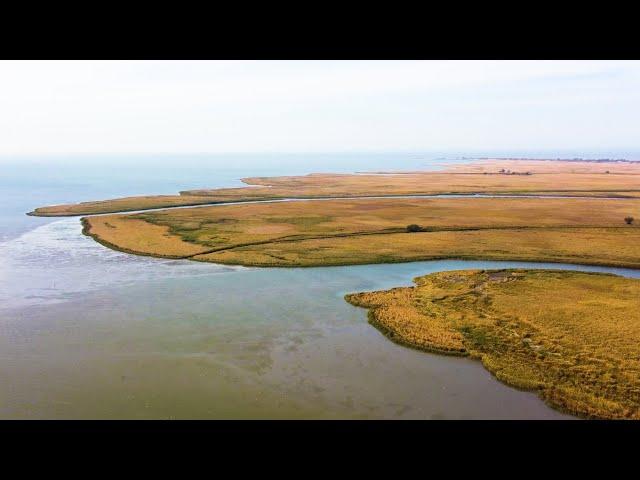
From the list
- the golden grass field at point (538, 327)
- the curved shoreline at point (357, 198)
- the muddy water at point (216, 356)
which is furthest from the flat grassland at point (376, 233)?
the golden grass field at point (538, 327)

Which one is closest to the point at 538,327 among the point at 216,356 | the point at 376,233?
the point at 216,356

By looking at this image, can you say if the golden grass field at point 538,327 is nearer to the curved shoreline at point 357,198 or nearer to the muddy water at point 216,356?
the muddy water at point 216,356

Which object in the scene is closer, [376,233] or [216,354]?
[216,354]

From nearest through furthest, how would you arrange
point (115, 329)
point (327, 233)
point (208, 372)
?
1. point (208, 372)
2. point (115, 329)
3. point (327, 233)

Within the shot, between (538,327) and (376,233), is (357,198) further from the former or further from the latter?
(538,327)

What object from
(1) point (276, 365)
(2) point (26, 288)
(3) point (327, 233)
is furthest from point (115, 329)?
(3) point (327, 233)

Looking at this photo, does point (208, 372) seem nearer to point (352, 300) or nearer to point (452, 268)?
point (352, 300)
